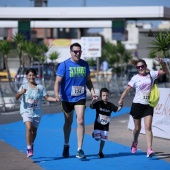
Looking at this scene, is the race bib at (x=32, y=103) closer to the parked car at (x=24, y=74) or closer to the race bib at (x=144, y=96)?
the race bib at (x=144, y=96)

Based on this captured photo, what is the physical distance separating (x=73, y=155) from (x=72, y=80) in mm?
1541

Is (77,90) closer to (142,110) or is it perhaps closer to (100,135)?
(100,135)

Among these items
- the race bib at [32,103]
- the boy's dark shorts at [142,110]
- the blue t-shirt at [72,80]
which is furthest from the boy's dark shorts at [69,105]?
the boy's dark shorts at [142,110]

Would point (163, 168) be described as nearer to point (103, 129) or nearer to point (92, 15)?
point (103, 129)

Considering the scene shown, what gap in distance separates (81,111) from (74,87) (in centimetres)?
44

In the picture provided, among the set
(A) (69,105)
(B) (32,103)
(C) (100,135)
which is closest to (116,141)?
(C) (100,135)

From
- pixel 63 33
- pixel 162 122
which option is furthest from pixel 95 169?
pixel 63 33

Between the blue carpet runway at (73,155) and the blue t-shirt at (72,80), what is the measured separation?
3.77 feet

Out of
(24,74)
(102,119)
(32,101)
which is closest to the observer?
(32,101)

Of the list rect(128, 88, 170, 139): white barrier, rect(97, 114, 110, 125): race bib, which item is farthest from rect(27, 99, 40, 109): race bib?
rect(128, 88, 170, 139): white barrier

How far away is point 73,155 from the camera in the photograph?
39.9ft

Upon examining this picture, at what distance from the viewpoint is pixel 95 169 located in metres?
10.5

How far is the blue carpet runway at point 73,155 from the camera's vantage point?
35.6 ft

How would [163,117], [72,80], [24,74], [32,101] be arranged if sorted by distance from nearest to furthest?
[32,101] < [72,80] < [163,117] < [24,74]
